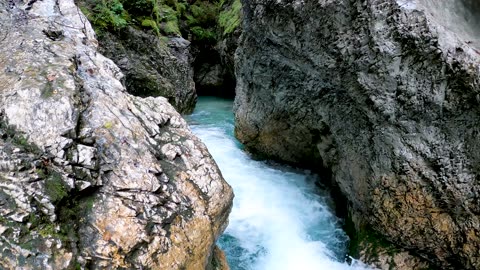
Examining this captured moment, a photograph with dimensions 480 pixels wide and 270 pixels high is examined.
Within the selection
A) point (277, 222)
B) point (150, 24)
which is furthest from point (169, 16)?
point (277, 222)

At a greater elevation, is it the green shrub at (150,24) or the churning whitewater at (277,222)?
the green shrub at (150,24)

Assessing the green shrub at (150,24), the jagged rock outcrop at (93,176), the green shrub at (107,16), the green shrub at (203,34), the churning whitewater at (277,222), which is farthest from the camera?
the green shrub at (203,34)

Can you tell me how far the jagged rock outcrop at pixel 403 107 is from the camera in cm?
432

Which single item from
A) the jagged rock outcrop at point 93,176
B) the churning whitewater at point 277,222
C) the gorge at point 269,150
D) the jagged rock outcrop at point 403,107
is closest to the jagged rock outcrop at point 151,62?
the churning whitewater at point 277,222

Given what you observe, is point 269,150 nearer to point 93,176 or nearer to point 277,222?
point 277,222

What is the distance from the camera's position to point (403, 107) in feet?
15.3

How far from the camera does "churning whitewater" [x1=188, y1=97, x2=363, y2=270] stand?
18.3ft

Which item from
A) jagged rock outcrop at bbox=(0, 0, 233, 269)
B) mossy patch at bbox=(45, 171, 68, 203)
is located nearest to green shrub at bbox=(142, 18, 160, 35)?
jagged rock outcrop at bbox=(0, 0, 233, 269)

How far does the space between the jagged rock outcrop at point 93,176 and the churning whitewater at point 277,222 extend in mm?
2014

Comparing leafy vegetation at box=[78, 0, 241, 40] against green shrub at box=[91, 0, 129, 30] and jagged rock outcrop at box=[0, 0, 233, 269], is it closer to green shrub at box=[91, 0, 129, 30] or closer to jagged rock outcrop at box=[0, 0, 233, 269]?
green shrub at box=[91, 0, 129, 30]

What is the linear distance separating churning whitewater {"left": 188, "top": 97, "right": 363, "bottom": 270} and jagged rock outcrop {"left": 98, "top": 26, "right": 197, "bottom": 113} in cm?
338

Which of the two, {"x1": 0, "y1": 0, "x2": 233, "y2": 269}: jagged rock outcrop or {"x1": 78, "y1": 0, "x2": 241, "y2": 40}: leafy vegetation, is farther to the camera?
{"x1": 78, "y1": 0, "x2": 241, "y2": 40}: leafy vegetation

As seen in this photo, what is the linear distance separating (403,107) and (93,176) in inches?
152

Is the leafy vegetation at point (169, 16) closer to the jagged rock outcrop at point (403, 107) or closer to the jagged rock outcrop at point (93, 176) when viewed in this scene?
the jagged rock outcrop at point (403, 107)
